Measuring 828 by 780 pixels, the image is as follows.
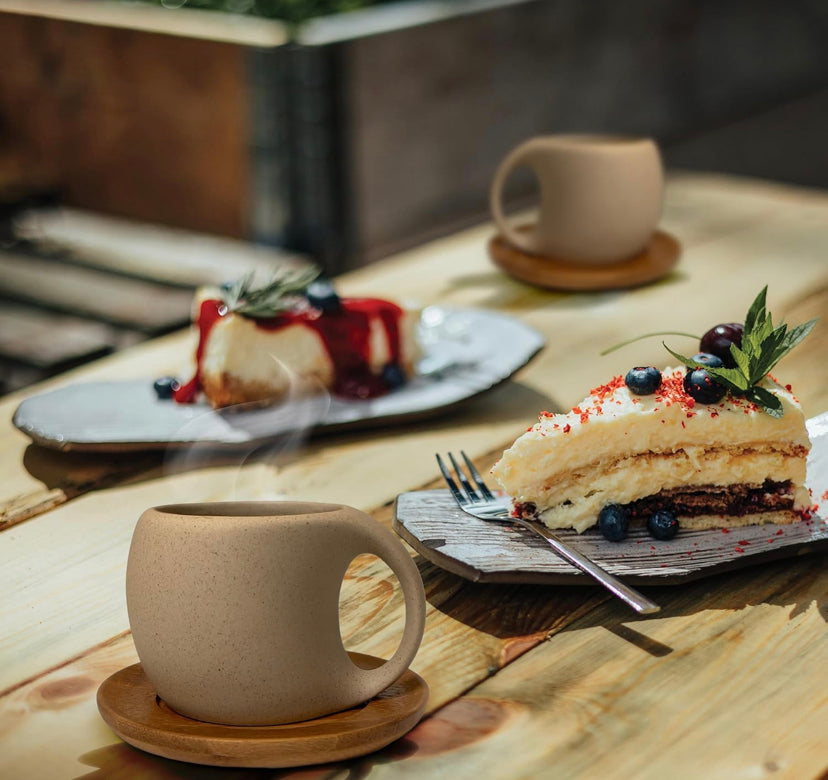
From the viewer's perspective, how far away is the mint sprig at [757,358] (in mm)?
1128

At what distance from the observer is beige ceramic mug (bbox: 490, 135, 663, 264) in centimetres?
188

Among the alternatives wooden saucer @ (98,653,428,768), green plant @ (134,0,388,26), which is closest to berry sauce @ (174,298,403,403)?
wooden saucer @ (98,653,428,768)

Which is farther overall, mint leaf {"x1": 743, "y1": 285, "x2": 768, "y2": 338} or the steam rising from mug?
the steam rising from mug

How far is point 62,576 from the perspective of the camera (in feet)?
3.59

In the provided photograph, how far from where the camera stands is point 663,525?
3.60 feet

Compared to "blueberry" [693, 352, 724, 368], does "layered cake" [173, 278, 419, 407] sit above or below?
below

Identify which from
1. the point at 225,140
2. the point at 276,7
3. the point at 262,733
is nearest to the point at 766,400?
the point at 262,733

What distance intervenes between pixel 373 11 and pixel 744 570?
345 cm

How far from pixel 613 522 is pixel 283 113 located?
2.88 m

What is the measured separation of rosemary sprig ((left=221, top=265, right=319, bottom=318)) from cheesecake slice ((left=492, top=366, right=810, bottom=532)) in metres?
0.48

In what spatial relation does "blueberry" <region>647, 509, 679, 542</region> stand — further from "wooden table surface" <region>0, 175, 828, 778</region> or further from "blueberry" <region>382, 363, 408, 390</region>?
"blueberry" <region>382, 363, 408, 390</region>

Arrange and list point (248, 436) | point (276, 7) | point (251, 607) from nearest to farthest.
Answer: point (251, 607)
point (248, 436)
point (276, 7)

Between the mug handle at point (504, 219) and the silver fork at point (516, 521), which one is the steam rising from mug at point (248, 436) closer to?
the silver fork at point (516, 521)

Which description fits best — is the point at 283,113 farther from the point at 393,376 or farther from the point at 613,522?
the point at 613,522
